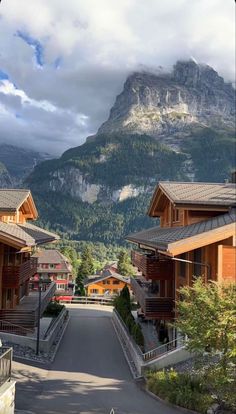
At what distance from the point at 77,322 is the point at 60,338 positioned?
378 inches

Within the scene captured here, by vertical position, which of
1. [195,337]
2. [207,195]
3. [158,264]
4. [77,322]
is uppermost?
[207,195]

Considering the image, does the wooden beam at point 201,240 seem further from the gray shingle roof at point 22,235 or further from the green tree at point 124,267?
the green tree at point 124,267

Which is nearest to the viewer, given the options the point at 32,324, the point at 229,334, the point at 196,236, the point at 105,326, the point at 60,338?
the point at 229,334

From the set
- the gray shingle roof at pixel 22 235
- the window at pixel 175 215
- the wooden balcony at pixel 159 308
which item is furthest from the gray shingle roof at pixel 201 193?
the gray shingle roof at pixel 22 235

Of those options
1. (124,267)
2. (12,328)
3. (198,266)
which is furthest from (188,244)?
(124,267)

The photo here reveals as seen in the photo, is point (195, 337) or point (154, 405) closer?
point (195, 337)

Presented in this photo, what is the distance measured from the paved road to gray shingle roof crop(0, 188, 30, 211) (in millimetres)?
8540

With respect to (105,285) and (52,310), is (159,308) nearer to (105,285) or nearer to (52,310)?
(52,310)

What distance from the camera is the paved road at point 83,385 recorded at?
1616 centimetres

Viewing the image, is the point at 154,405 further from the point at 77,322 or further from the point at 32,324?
the point at 77,322

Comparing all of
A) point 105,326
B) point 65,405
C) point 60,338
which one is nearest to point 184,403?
point 65,405

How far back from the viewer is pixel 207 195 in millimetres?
25797

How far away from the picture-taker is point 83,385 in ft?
62.2

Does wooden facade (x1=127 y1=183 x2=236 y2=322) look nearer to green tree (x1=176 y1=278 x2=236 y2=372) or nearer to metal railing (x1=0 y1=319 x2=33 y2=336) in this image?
green tree (x1=176 y1=278 x2=236 y2=372)
